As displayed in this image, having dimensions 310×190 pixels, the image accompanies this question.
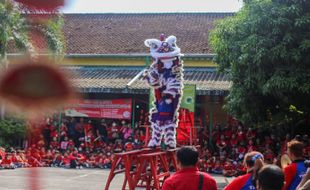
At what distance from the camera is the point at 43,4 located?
705 millimetres

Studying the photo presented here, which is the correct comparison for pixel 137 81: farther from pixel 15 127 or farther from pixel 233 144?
pixel 15 127

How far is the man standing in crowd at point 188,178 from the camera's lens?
3.07 metres

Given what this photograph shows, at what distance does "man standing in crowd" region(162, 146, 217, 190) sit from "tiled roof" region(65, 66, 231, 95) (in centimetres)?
1090

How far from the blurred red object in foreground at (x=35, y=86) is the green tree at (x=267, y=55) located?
368 inches

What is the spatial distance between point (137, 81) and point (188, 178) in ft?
42.3

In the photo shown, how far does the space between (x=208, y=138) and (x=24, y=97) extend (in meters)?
14.7

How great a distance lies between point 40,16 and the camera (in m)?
0.73

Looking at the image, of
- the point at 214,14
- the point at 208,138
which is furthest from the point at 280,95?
the point at 214,14

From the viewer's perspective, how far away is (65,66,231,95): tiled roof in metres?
14.9

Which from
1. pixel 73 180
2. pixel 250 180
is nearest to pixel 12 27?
pixel 250 180

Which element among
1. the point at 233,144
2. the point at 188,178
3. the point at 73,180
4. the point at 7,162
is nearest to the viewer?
the point at 188,178

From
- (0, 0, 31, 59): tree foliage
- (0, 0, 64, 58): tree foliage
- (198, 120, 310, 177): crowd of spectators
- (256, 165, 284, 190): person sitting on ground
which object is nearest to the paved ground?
(198, 120, 310, 177): crowd of spectators

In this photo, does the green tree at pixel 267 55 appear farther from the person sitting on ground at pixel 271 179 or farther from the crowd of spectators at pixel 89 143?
the person sitting on ground at pixel 271 179

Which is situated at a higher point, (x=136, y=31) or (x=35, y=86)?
(x=136, y=31)
